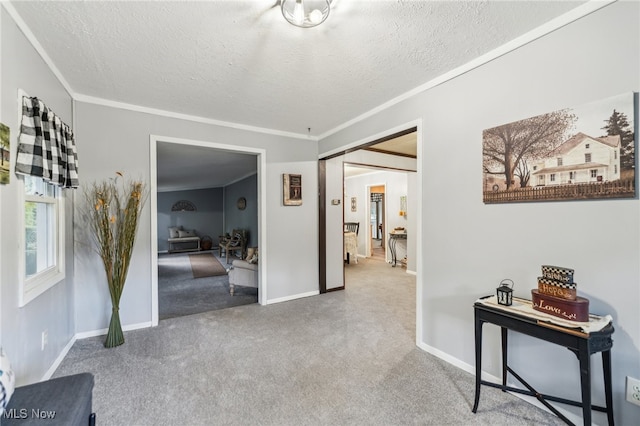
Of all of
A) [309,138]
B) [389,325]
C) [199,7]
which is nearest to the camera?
[199,7]

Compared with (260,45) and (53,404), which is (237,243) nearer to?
(260,45)

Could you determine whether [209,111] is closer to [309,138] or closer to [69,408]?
[309,138]

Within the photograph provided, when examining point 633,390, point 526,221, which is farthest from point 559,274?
point 633,390

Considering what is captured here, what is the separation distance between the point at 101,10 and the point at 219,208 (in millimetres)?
9620

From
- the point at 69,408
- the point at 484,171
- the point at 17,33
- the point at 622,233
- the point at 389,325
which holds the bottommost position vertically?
the point at 389,325

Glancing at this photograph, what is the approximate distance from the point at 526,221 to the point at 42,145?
3340 millimetres

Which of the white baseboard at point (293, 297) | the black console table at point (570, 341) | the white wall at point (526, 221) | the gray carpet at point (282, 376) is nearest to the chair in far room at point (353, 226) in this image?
the white baseboard at point (293, 297)

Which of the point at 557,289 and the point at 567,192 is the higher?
the point at 567,192

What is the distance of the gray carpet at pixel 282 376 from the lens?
172 centimetres

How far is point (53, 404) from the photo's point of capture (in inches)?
44.1

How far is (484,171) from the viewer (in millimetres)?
2074

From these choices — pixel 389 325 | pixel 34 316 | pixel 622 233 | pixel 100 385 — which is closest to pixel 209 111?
pixel 34 316

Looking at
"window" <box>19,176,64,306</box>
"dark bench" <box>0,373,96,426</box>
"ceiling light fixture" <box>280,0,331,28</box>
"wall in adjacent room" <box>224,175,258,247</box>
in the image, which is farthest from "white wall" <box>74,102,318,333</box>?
"wall in adjacent room" <box>224,175,258,247</box>

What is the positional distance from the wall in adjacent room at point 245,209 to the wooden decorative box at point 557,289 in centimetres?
651
